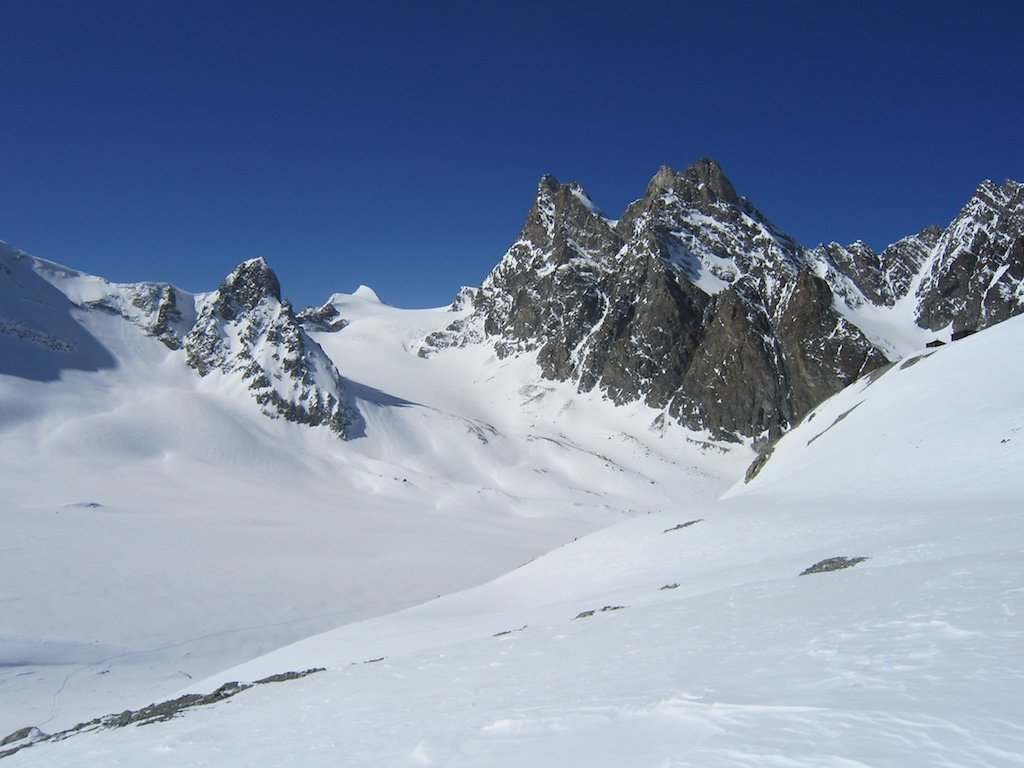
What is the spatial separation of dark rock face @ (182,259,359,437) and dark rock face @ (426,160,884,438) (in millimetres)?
39669

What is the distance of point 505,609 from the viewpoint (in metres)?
18.0

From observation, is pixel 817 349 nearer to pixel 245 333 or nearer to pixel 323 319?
pixel 245 333

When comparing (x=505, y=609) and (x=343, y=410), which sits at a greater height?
(x=343, y=410)

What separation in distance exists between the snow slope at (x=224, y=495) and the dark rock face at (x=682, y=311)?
6936 millimetres

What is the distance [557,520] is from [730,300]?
5155 cm

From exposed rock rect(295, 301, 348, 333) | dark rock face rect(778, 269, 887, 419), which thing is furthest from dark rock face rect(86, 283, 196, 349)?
dark rock face rect(778, 269, 887, 419)

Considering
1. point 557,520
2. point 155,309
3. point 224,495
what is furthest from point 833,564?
point 155,309

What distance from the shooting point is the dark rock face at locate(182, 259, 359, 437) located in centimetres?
7175

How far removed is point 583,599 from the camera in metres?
15.7

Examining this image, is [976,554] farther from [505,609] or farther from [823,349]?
[823,349]

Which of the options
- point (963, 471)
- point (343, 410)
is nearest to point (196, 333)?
point (343, 410)

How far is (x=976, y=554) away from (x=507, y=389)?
93841 millimetres

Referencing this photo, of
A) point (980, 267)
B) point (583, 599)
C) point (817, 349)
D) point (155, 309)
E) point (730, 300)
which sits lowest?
point (583, 599)

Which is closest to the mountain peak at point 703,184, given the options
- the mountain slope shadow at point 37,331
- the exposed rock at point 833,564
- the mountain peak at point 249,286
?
the mountain peak at point 249,286
